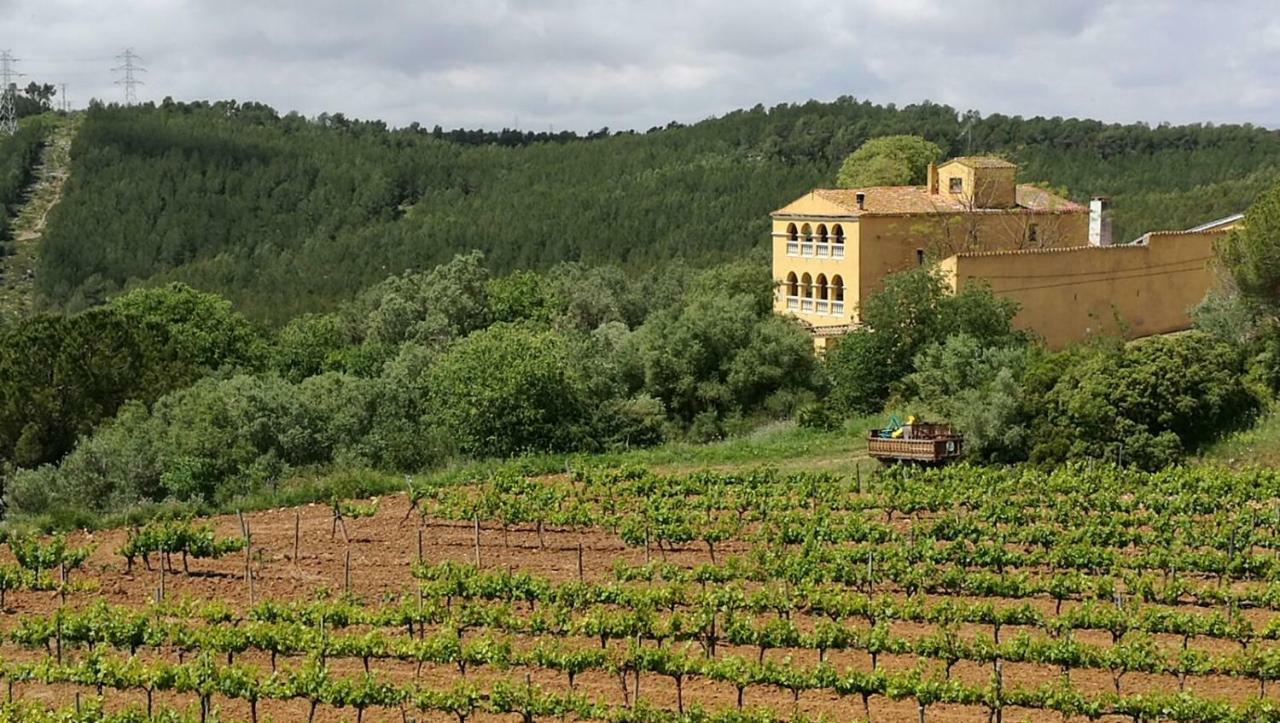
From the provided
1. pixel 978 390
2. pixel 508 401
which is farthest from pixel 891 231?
pixel 508 401

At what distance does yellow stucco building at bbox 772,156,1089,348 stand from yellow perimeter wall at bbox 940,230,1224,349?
3.15 metres

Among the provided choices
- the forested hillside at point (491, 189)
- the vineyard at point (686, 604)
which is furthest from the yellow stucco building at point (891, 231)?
the forested hillside at point (491, 189)

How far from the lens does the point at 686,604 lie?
2433 centimetres

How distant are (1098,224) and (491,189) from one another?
8077cm

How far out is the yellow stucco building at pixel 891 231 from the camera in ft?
160

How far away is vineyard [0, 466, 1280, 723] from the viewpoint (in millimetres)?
19562

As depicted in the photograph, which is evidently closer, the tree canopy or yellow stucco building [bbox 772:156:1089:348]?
yellow stucco building [bbox 772:156:1089:348]

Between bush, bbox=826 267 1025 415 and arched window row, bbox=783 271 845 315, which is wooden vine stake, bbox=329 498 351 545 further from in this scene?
arched window row, bbox=783 271 845 315

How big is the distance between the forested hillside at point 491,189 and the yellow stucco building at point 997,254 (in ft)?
80.3

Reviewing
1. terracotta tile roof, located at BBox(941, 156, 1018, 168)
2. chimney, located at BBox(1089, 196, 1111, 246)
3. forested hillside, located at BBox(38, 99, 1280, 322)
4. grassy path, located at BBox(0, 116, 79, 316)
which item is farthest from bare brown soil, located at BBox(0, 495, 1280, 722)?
grassy path, located at BBox(0, 116, 79, 316)

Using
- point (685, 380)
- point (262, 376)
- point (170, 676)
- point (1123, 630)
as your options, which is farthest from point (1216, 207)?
point (170, 676)

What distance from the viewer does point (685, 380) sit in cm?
4522

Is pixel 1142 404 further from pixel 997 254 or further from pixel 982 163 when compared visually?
pixel 982 163

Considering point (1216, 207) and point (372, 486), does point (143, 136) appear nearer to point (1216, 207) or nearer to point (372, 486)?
point (1216, 207)
